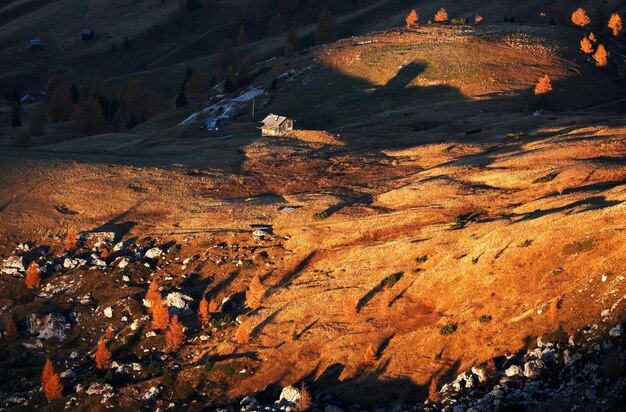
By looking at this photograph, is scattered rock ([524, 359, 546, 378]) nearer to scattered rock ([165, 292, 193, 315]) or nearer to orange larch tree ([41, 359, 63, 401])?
scattered rock ([165, 292, 193, 315])

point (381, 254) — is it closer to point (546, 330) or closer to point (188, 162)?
point (546, 330)

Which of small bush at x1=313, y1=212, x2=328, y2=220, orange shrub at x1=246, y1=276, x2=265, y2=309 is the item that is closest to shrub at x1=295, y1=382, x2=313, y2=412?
orange shrub at x1=246, y1=276, x2=265, y2=309

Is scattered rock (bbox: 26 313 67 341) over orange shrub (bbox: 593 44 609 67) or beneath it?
over

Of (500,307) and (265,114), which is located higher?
(500,307)

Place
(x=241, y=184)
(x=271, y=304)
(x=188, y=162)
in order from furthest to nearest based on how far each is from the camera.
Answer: (x=188, y=162) → (x=241, y=184) → (x=271, y=304)

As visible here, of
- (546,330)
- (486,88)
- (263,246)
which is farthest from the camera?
(486,88)

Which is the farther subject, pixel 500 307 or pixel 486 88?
pixel 486 88

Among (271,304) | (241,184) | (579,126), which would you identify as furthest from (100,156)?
(579,126)
